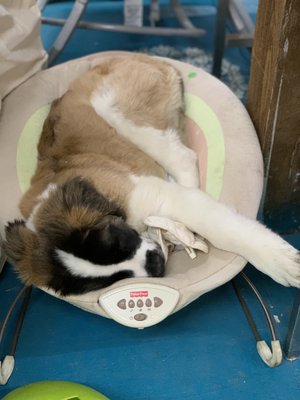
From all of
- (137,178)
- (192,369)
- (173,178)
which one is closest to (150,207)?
(137,178)

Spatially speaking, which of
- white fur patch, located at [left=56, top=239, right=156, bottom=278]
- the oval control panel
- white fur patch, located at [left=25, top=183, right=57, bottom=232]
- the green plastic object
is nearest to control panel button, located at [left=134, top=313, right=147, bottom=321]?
the oval control panel

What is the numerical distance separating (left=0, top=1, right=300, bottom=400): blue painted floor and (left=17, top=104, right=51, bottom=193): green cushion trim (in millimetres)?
591

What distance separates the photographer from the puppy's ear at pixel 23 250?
1833 mm

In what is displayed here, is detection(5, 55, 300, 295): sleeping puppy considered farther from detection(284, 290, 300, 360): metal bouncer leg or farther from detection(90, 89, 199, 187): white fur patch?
detection(284, 290, 300, 360): metal bouncer leg

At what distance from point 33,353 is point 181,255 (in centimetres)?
79

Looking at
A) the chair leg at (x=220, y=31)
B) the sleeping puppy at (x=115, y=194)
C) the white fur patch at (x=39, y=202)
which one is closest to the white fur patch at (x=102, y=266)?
the sleeping puppy at (x=115, y=194)

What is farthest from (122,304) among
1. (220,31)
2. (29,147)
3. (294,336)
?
(220,31)

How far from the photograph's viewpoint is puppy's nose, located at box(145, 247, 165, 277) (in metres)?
1.82

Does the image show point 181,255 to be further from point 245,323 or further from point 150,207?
point 245,323

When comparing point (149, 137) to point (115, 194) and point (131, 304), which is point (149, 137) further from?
point (131, 304)

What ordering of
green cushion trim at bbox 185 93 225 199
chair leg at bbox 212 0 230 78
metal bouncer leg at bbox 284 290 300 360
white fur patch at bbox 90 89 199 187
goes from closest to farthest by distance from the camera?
metal bouncer leg at bbox 284 290 300 360
green cushion trim at bbox 185 93 225 199
white fur patch at bbox 90 89 199 187
chair leg at bbox 212 0 230 78

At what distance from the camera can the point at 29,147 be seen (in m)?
2.33

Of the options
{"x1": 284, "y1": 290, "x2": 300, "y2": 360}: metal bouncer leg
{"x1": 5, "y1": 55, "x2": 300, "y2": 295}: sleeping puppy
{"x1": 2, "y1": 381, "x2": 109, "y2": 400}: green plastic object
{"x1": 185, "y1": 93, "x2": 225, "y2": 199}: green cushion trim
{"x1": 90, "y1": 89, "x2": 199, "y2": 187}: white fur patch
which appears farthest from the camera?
{"x1": 90, "y1": 89, "x2": 199, "y2": 187}: white fur patch

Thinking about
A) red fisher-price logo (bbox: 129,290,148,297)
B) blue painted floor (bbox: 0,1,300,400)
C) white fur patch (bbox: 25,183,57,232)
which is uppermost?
white fur patch (bbox: 25,183,57,232)
